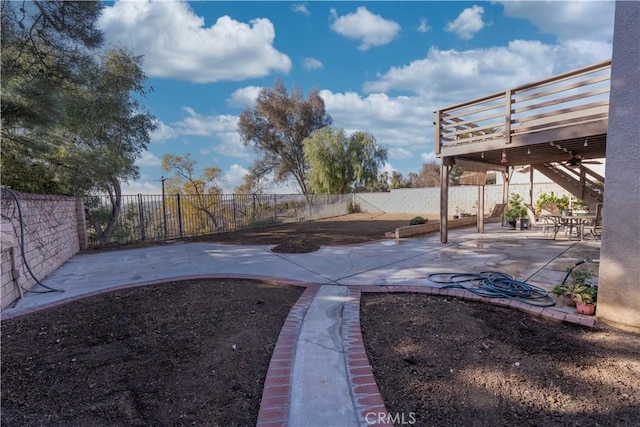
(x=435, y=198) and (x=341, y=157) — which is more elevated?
(x=341, y=157)

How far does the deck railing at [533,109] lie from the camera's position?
4973 mm

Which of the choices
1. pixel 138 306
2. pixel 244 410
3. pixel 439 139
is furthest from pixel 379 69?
pixel 244 410

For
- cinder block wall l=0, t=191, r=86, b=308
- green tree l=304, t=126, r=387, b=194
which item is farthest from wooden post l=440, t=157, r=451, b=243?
green tree l=304, t=126, r=387, b=194

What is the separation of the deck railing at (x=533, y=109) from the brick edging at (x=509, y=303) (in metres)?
3.99

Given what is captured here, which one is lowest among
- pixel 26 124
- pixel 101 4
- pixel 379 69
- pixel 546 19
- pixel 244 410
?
pixel 244 410

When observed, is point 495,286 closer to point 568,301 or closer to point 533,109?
point 568,301

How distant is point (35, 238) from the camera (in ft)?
15.2

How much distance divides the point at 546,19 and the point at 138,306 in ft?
25.8

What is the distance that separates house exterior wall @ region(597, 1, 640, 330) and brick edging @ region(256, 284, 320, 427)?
9.43ft

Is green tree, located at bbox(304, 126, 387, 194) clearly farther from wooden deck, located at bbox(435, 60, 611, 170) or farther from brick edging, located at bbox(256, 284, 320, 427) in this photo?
brick edging, located at bbox(256, 284, 320, 427)

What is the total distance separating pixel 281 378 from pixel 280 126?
2383cm

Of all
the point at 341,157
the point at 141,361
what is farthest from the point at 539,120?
the point at 341,157

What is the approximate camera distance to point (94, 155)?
7.95 meters

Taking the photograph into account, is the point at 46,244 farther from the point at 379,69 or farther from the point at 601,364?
the point at 379,69
